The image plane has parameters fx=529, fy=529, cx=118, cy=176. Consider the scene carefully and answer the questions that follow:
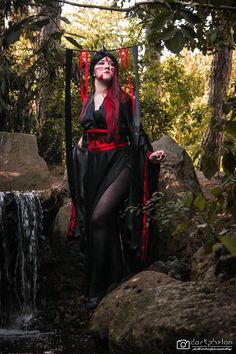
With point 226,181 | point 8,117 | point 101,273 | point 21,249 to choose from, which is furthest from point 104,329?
point 8,117

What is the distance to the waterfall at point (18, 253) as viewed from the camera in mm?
6344

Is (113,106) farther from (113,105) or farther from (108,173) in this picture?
(108,173)

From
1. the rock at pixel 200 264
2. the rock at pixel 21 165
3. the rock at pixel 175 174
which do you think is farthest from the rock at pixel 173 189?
the rock at pixel 21 165

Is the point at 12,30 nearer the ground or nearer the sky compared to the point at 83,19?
nearer the ground

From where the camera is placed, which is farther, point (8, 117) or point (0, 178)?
point (8, 117)

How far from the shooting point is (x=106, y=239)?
5.84 metres

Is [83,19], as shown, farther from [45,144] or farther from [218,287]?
[218,287]

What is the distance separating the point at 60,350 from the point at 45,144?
6342 mm

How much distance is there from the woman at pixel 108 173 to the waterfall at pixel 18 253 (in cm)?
91

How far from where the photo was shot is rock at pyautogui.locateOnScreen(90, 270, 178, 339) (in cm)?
473

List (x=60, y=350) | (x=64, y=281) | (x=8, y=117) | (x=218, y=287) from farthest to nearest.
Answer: (x=8, y=117), (x=64, y=281), (x=60, y=350), (x=218, y=287)

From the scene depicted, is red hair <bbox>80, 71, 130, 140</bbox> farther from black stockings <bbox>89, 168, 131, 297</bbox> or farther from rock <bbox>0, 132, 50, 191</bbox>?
rock <bbox>0, 132, 50, 191</bbox>

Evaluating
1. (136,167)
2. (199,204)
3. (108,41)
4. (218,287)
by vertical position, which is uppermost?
(108,41)

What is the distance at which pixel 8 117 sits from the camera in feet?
32.2
